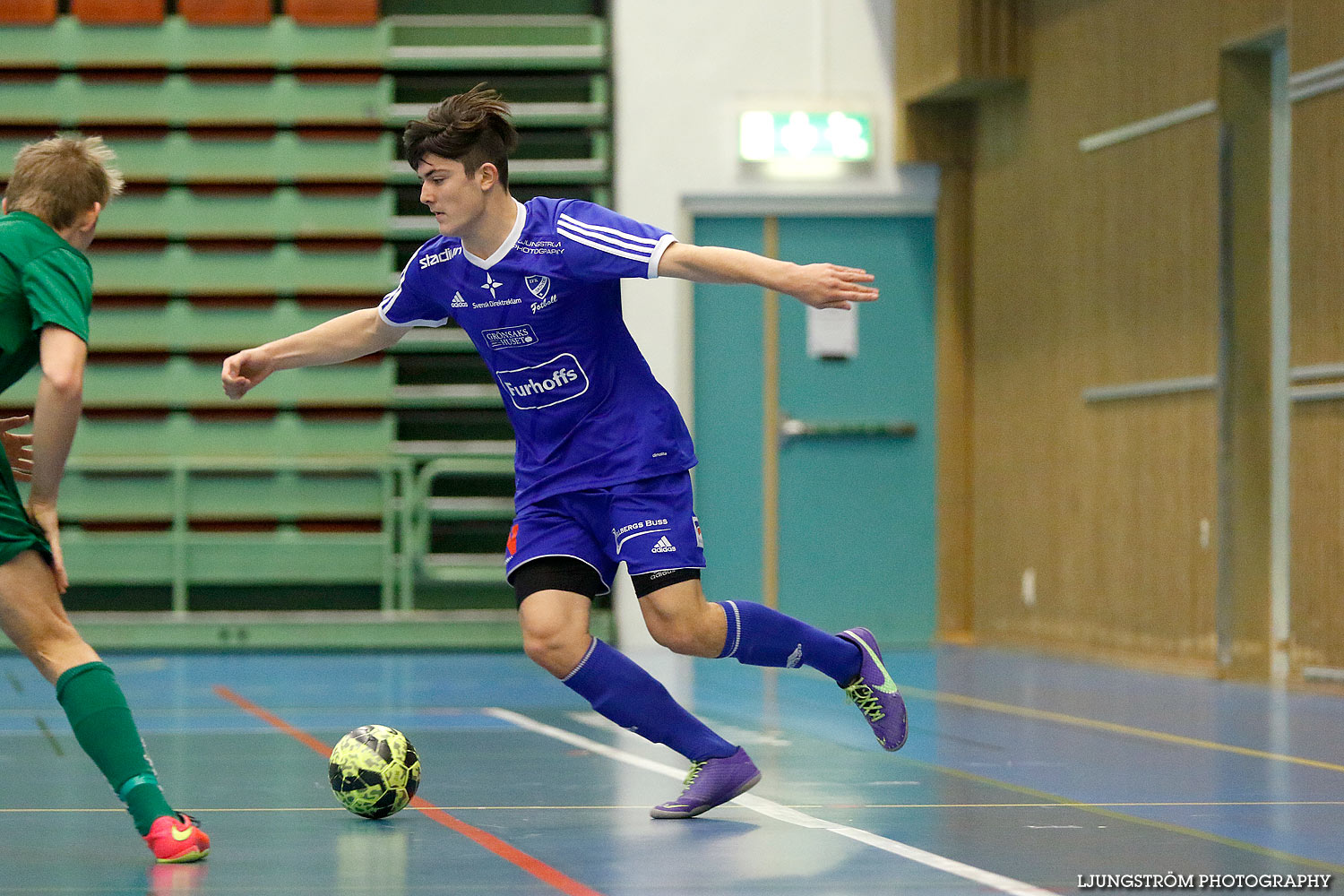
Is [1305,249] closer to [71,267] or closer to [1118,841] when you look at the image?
[1118,841]

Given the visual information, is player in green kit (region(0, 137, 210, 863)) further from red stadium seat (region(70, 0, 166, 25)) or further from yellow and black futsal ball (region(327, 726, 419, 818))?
red stadium seat (region(70, 0, 166, 25))

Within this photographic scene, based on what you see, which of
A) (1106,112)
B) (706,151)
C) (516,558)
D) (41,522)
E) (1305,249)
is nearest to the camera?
(41,522)

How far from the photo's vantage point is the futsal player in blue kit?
449 cm

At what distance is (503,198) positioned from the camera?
4633 mm

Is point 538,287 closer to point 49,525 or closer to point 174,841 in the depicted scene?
point 49,525

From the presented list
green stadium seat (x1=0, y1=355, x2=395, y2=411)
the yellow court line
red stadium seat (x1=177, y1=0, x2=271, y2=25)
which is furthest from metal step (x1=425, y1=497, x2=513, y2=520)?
the yellow court line

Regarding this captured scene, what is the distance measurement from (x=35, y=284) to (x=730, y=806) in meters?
2.27

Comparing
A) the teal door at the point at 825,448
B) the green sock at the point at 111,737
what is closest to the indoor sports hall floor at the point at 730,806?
the green sock at the point at 111,737

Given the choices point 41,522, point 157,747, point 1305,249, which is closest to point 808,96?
point 1305,249

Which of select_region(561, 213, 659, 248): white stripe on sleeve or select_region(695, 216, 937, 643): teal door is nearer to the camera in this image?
select_region(561, 213, 659, 248): white stripe on sleeve

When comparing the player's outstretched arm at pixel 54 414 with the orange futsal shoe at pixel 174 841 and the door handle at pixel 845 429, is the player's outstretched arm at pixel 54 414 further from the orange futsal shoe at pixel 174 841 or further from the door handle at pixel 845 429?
the door handle at pixel 845 429

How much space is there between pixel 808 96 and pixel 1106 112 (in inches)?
102

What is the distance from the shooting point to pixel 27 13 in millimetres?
12602

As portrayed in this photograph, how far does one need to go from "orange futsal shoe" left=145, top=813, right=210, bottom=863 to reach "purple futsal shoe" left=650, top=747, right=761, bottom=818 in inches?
48.4
